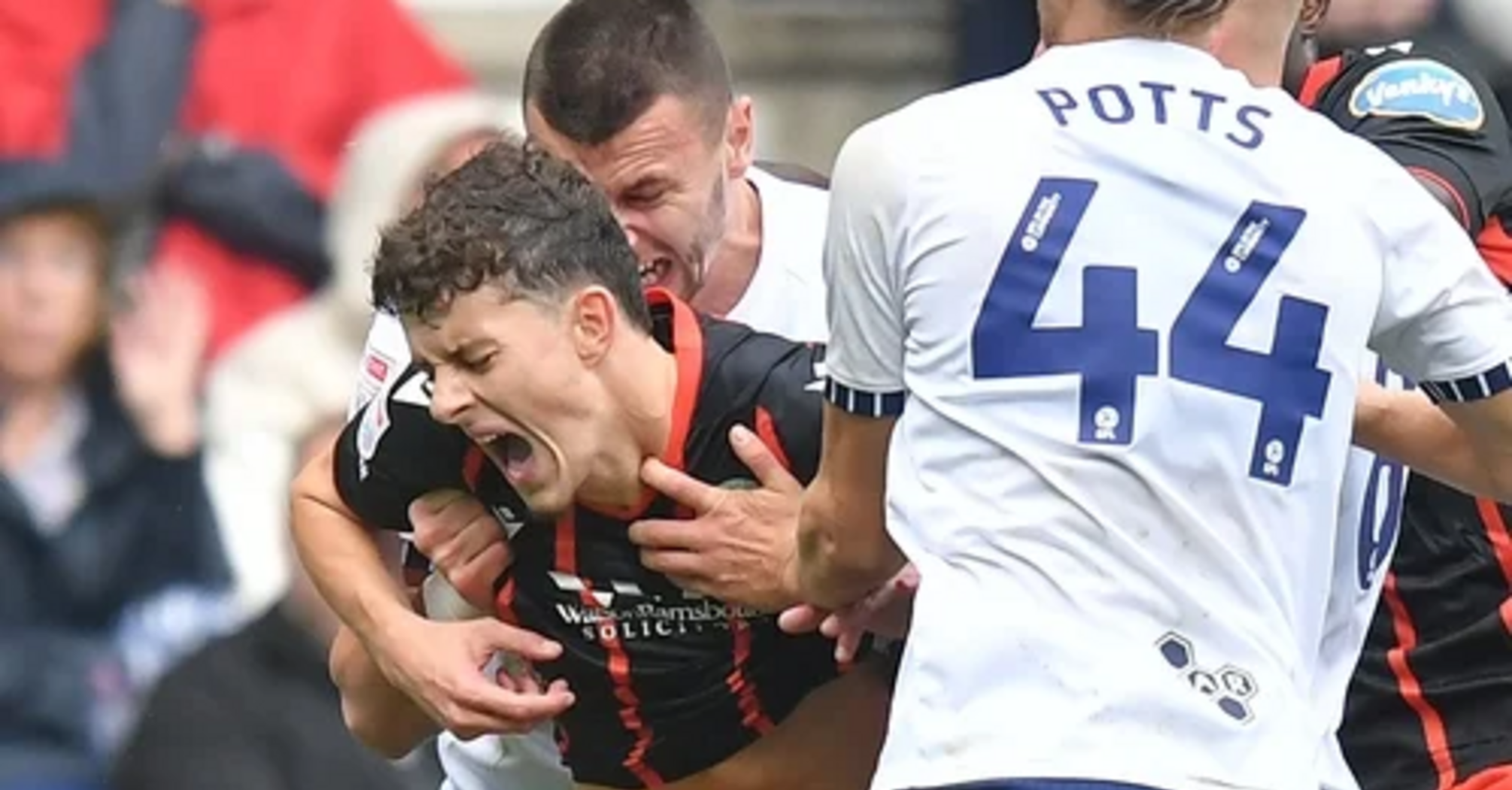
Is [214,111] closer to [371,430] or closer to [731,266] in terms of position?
[731,266]

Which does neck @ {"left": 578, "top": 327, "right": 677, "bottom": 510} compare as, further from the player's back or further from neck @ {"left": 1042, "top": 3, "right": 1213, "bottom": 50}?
neck @ {"left": 1042, "top": 3, "right": 1213, "bottom": 50}

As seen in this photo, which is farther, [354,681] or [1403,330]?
[354,681]

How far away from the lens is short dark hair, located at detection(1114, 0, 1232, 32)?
4.19 m

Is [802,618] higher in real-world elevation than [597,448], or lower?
lower

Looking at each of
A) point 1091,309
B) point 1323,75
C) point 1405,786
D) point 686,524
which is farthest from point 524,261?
point 1405,786

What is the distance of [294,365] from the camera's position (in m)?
9.44

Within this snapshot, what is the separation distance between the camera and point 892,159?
415cm

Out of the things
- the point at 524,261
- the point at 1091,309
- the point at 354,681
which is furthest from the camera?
the point at 354,681

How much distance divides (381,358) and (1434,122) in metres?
1.37

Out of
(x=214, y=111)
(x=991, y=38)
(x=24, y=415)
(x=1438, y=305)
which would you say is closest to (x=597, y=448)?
(x=1438, y=305)

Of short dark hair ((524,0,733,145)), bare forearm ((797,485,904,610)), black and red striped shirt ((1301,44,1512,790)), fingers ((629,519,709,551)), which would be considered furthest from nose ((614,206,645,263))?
black and red striped shirt ((1301,44,1512,790))

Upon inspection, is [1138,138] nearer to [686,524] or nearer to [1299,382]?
[1299,382]

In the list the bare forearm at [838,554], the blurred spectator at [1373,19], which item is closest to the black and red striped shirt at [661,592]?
the bare forearm at [838,554]

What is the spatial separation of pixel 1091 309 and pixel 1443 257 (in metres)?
0.40
